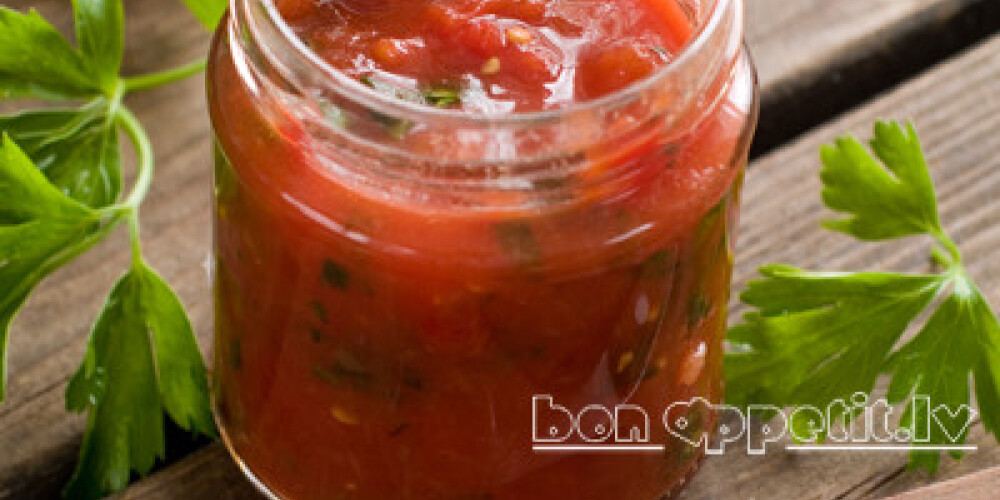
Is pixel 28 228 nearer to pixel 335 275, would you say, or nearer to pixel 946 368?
pixel 335 275

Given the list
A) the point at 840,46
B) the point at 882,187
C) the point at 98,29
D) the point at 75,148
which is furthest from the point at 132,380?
the point at 840,46

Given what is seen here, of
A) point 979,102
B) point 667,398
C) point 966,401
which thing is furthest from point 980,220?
point 667,398

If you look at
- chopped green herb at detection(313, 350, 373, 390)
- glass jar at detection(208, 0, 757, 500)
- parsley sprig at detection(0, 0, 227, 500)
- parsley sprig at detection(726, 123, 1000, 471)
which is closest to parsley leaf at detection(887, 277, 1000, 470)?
parsley sprig at detection(726, 123, 1000, 471)

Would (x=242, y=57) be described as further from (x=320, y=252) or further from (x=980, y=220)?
(x=980, y=220)

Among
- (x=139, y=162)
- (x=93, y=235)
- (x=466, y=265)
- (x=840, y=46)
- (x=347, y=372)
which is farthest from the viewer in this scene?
(x=840, y=46)

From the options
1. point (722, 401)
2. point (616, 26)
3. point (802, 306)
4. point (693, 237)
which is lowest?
point (722, 401)

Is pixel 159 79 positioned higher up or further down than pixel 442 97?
further down

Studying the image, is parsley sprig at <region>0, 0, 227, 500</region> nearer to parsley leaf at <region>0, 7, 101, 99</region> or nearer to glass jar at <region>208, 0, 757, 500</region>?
parsley leaf at <region>0, 7, 101, 99</region>
